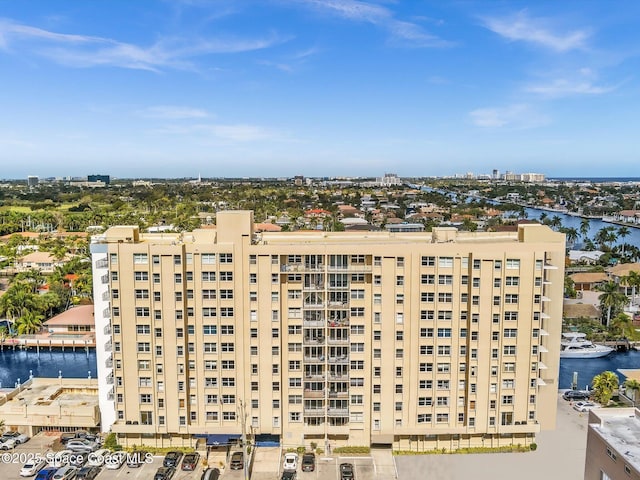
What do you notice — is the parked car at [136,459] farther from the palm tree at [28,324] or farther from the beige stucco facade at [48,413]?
the palm tree at [28,324]

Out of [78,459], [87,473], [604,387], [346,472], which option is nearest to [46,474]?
[87,473]

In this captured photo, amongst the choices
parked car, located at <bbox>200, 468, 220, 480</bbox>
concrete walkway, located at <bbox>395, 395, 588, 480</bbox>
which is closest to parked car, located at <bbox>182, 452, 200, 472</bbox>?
parked car, located at <bbox>200, 468, 220, 480</bbox>

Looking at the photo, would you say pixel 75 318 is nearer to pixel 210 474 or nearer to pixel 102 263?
pixel 102 263

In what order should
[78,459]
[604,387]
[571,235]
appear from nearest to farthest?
[78,459], [604,387], [571,235]

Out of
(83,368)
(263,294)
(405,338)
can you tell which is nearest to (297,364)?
(263,294)

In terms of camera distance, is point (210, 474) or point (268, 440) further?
point (268, 440)

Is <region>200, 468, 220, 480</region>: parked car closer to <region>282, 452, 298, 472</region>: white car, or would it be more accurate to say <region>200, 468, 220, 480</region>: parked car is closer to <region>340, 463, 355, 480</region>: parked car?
<region>282, 452, 298, 472</region>: white car
